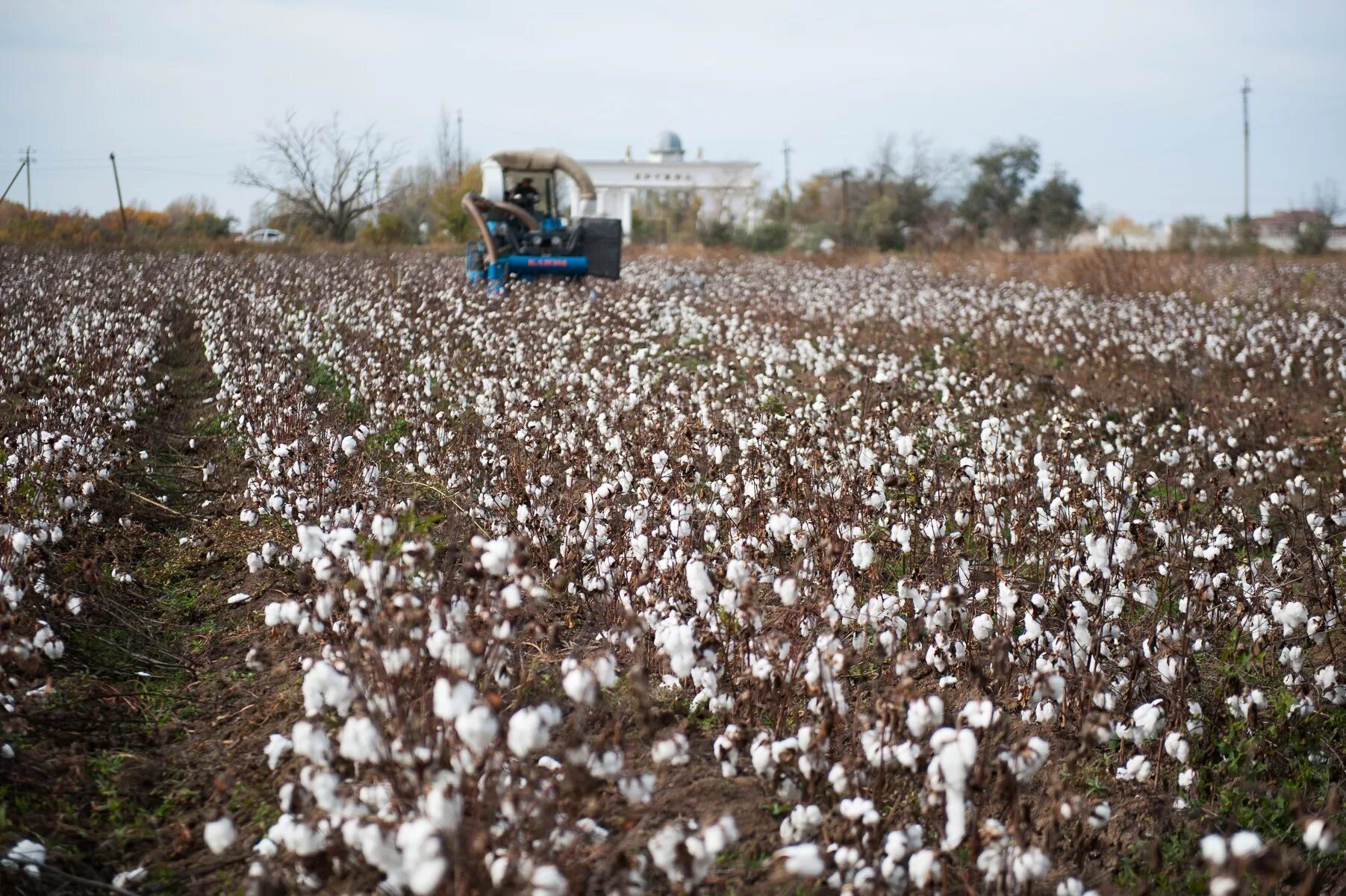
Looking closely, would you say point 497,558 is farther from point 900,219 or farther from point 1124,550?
point 900,219

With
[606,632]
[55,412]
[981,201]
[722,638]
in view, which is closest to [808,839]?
[722,638]

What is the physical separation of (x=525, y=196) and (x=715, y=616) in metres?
16.4

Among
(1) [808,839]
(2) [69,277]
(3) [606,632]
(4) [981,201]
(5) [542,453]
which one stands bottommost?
(1) [808,839]

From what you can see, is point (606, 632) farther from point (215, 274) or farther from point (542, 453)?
point (215, 274)

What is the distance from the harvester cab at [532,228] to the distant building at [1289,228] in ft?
93.4

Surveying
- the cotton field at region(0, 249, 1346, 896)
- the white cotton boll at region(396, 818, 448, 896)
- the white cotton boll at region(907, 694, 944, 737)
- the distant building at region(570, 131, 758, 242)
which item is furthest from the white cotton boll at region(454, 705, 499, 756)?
the distant building at region(570, 131, 758, 242)

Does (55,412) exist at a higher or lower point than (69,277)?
lower

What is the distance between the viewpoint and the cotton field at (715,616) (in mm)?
2762

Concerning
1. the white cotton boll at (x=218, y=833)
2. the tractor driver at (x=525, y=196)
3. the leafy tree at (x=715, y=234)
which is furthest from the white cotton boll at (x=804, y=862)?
the leafy tree at (x=715, y=234)

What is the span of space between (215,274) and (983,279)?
15.4 metres

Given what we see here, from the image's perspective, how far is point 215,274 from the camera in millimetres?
18594

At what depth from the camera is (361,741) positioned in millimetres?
2625

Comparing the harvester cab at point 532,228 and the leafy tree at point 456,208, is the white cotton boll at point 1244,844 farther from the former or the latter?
the leafy tree at point 456,208

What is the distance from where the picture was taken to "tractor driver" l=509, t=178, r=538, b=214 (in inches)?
757
